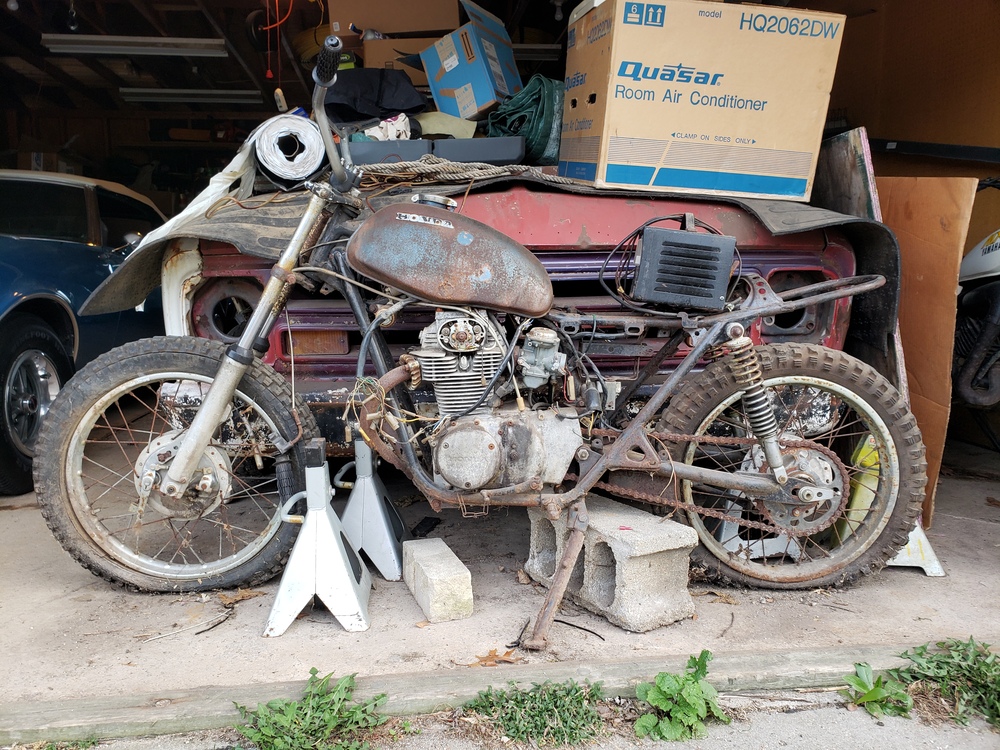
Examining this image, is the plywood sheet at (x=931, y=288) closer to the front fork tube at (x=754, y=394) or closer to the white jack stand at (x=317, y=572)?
the front fork tube at (x=754, y=394)

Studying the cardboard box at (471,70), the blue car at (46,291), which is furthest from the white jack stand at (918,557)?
the blue car at (46,291)

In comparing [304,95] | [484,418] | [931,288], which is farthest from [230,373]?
[304,95]

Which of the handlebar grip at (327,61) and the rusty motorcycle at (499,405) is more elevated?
the handlebar grip at (327,61)

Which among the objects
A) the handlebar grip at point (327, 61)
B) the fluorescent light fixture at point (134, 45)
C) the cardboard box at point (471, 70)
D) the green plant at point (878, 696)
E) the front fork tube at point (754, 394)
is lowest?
the green plant at point (878, 696)

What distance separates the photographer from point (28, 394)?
4.05 m

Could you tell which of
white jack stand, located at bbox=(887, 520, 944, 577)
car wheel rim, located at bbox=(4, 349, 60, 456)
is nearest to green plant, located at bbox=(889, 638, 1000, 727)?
white jack stand, located at bbox=(887, 520, 944, 577)

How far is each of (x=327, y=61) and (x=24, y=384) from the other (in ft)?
10.1

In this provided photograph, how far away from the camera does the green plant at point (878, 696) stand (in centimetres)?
198

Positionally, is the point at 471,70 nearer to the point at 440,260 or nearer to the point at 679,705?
the point at 440,260

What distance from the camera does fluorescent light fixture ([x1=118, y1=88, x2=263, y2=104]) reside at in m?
7.83

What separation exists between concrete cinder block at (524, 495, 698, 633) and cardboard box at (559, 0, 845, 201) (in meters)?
1.43

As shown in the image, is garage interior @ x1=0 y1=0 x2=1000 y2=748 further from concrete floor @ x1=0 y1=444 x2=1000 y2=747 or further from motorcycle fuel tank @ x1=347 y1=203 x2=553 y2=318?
motorcycle fuel tank @ x1=347 y1=203 x2=553 y2=318

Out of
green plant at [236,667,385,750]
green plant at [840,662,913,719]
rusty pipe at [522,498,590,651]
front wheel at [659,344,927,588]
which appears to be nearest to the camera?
green plant at [236,667,385,750]

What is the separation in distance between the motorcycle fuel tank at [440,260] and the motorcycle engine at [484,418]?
0.10 meters
